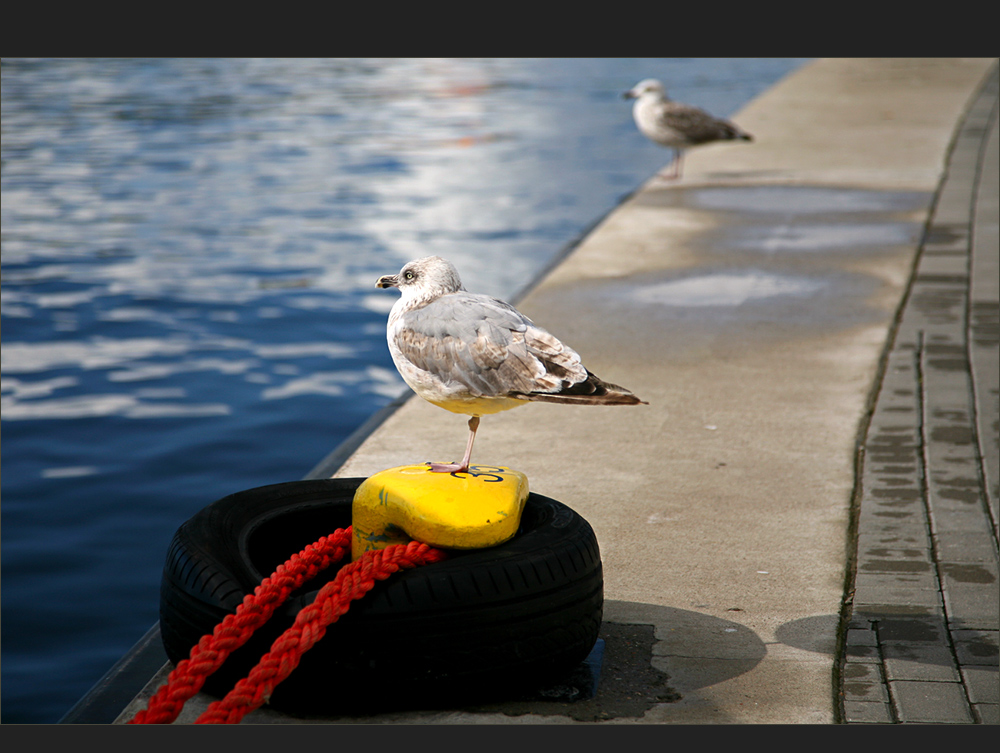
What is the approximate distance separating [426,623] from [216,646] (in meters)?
0.60

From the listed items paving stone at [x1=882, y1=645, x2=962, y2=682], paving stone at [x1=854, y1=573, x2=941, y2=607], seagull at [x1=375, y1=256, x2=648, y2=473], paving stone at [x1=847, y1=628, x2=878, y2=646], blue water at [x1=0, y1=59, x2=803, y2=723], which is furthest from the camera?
blue water at [x1=0, y1=59, x2=803, y2=723]

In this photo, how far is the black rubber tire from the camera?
3180 millimetres

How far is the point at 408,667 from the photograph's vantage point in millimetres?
3191

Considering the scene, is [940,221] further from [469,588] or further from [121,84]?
[121,84]

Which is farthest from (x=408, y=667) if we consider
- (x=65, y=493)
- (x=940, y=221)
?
(x=940, y=221)

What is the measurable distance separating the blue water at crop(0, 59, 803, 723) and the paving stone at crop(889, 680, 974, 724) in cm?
329

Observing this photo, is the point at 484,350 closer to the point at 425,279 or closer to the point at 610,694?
the point at 425,279

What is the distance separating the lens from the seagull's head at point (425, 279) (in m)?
3.55

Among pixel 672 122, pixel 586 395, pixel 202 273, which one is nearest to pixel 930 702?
pixel 586 395

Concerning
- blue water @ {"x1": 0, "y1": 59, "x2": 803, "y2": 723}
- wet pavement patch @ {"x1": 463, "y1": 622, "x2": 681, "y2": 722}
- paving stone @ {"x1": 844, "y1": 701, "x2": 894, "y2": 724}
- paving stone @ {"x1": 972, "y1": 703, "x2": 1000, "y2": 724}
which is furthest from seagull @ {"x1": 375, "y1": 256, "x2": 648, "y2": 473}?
blue water @ {"x1": 0, "y1": 59, "x2": 803, "y2": 723}

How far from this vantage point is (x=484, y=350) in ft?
10.9

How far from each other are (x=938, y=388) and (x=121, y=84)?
25.4 m

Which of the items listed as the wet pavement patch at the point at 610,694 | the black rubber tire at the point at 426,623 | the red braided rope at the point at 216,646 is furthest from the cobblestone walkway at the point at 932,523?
the red braided rope at the point at 216,646

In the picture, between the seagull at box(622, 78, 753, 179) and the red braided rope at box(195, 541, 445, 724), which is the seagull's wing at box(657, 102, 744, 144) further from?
the red braided rope at box(195, 541, 445, 724)
